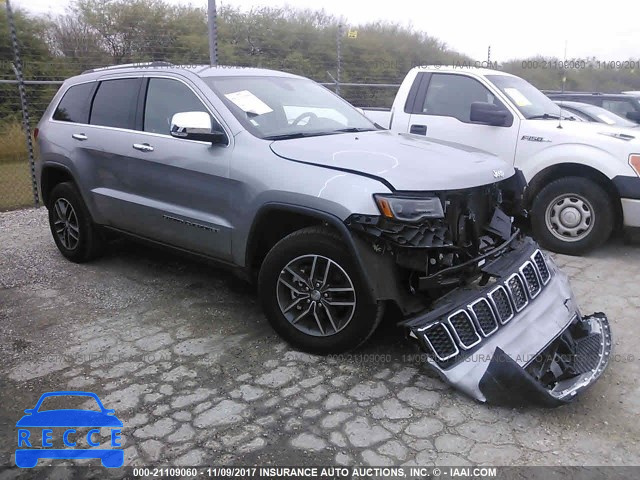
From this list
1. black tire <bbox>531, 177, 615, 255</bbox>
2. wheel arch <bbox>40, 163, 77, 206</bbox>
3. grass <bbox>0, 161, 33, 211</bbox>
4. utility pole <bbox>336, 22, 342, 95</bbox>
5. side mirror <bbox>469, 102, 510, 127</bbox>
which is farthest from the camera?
utility pole <bbox>336, 22, 342, 95</bbox>

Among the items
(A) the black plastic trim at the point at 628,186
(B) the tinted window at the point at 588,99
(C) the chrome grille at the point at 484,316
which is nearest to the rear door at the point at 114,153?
(C) the chrome grille at the point at 484,316

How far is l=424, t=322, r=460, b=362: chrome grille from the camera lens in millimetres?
3232

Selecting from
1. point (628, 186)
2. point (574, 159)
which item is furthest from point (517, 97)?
point (628, 186)

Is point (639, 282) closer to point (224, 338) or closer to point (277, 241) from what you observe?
point (277, 241)

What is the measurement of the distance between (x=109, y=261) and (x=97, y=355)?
6.94 feet

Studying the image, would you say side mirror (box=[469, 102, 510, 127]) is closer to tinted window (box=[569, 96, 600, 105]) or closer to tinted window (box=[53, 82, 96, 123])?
tinted window (box=[53, 82, 96, 123])

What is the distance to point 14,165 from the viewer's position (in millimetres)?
9344

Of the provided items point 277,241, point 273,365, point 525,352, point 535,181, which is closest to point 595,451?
point 525,352

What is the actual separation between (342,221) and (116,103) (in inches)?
109

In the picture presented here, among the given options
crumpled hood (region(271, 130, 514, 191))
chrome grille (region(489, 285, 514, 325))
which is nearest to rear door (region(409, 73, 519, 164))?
crumpled hood (region(271, 130, 514, 191))

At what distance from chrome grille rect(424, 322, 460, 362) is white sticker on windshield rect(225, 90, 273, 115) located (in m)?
2.07

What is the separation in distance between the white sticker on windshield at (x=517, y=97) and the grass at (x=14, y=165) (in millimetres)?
7083

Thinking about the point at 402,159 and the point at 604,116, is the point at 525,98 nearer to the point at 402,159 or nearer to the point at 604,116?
the point at 604,116

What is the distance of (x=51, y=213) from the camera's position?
5.79 metres
